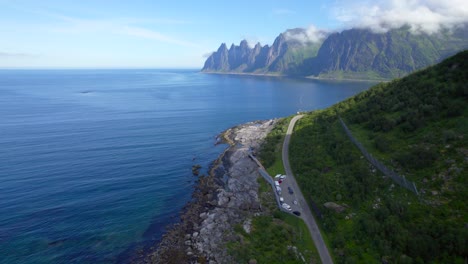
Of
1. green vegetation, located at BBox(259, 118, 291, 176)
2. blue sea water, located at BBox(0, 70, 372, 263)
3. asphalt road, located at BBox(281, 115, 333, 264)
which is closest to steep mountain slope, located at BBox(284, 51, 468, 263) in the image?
asphalt road, located at BBox(281, 115, 333, 264)

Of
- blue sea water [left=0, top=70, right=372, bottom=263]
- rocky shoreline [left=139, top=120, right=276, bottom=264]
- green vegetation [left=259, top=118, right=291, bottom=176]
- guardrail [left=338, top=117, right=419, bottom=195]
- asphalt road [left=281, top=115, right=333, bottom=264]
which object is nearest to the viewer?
asphalt road [left=281, top=115, right=333, bottom=264]

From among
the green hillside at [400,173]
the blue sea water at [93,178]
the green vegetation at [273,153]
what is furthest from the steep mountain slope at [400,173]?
the blue sea water at [93,178]

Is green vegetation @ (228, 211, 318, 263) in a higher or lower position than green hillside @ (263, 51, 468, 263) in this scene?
lower

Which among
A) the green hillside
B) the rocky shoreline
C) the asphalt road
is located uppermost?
the green hillside

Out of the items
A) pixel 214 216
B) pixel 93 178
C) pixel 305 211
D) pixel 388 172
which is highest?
pixel 388 172

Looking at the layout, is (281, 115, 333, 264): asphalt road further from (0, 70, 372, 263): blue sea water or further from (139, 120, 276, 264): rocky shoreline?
(0, 70, 372, 263): blue sea water

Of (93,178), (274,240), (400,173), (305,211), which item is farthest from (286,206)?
(93,178)

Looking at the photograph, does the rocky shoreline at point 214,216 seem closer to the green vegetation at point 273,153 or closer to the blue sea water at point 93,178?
the green vegetation at point 273,153

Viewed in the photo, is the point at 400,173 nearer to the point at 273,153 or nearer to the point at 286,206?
the point at 286,206

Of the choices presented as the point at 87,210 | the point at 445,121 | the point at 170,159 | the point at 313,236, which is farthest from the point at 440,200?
the point at 170,159

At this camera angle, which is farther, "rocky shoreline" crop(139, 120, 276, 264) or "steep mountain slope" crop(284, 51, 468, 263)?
"rocky shoreline" crop(139, 120, 276, 264)
